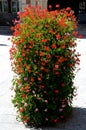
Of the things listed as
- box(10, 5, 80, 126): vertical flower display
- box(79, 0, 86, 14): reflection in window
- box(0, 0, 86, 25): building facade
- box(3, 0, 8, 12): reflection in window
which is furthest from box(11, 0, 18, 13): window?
box(10, 5, 80, 126): vertical flower display

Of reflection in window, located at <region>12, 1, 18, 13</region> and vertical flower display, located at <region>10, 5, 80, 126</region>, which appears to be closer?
vertical flower display, located at <region>10, 5, 80, 126</region>

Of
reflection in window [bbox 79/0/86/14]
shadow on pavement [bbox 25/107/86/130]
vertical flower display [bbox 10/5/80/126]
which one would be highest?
reflection in window [bbox 79/0/86/14]

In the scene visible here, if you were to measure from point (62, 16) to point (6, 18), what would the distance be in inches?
890

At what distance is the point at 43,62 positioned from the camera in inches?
246

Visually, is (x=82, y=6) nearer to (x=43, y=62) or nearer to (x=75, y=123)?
(x=75, y=123)

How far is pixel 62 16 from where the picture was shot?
6.72 metres

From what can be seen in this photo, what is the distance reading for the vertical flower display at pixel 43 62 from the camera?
248 inches

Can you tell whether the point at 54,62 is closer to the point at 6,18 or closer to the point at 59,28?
the point at 59,28

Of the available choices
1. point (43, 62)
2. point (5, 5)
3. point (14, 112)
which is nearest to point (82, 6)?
point (5, 5)

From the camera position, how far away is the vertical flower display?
20.6 ft

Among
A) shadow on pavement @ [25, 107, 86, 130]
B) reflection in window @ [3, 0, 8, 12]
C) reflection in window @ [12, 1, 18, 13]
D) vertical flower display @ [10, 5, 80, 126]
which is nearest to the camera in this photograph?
vertical flower display @ [10, 5, 80, 126]

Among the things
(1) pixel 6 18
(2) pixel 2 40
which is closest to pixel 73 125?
(2) pixel 2 40

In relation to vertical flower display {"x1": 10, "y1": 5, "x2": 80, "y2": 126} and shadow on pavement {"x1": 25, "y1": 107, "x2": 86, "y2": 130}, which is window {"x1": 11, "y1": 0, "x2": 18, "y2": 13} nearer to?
shadow on pavement {"x1": 25, "y1": 107, "x2": 86, "y2": 130}

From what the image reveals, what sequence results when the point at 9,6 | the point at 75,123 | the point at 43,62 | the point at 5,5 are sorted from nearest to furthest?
the point at 43,62 → the point at 75,123 → the point at 9,6 → the point at 5,5
